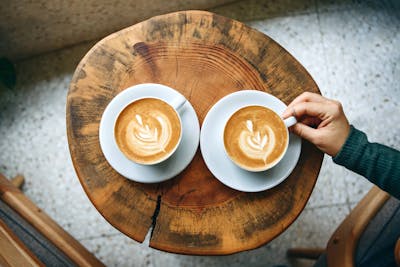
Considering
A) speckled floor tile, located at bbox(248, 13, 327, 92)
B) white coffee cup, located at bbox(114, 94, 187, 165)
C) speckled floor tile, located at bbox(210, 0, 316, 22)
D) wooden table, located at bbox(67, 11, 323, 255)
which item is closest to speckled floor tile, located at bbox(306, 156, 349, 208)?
speckled floor tile, located at bbox(248, 13, 327, 92)

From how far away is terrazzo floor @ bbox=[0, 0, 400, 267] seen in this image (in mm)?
2023

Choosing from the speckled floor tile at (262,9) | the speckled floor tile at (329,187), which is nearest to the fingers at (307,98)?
the speckled floor tile at (329,187)

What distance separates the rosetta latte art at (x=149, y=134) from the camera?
118 centimetres

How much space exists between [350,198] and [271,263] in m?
0.58

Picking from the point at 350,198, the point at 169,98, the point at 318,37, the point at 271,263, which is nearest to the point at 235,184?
the point at 169,98

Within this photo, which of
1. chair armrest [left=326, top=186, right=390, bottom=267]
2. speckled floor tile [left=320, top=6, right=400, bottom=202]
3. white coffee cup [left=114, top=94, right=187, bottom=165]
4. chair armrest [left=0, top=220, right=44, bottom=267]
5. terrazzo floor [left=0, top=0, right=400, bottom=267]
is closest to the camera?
chair armrest [left=0, top=220, right=44, bottom=267]

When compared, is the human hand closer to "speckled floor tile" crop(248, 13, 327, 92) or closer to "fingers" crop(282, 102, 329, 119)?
"fingers" crop(282, 102, 329, 119)

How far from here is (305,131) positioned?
1253 millimetres

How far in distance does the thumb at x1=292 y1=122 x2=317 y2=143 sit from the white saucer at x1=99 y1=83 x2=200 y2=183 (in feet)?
1.11

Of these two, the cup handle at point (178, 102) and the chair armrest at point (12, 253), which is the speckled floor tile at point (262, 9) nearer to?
the cup handle at point (178, 102)

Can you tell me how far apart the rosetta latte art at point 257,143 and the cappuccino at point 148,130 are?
0.69ft

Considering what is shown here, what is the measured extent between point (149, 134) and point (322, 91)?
138 cm

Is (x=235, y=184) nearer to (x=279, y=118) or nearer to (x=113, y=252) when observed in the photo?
(x=279, y=118)

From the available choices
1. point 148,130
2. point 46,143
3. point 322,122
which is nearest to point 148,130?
point 148,130
